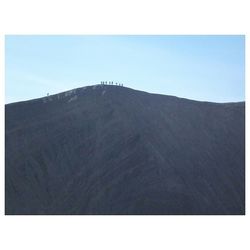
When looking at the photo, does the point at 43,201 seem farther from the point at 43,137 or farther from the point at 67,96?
the point at 67,96

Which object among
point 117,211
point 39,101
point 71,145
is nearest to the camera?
point 117,211

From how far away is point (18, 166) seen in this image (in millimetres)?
33062

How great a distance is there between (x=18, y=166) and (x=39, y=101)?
6834 mm

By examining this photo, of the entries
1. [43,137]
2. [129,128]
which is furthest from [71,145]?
[129,128]

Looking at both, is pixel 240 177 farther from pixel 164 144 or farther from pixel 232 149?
pixel 164 144

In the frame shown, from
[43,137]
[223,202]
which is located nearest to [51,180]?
[43,137]

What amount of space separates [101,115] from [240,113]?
43.8 ft

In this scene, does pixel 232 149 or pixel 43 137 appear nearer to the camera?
pixel 43 137

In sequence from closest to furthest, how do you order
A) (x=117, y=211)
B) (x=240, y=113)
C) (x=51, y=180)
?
(x=117, y=211) → (x=51, y=180) → (x=240, y=113)

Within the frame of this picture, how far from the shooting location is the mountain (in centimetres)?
3062

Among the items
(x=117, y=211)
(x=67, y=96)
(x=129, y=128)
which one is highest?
(x=67, y=96)

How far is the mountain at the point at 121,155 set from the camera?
30625 millimetres

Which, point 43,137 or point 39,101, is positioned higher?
point 39,101

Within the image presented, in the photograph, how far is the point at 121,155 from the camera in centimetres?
3350
